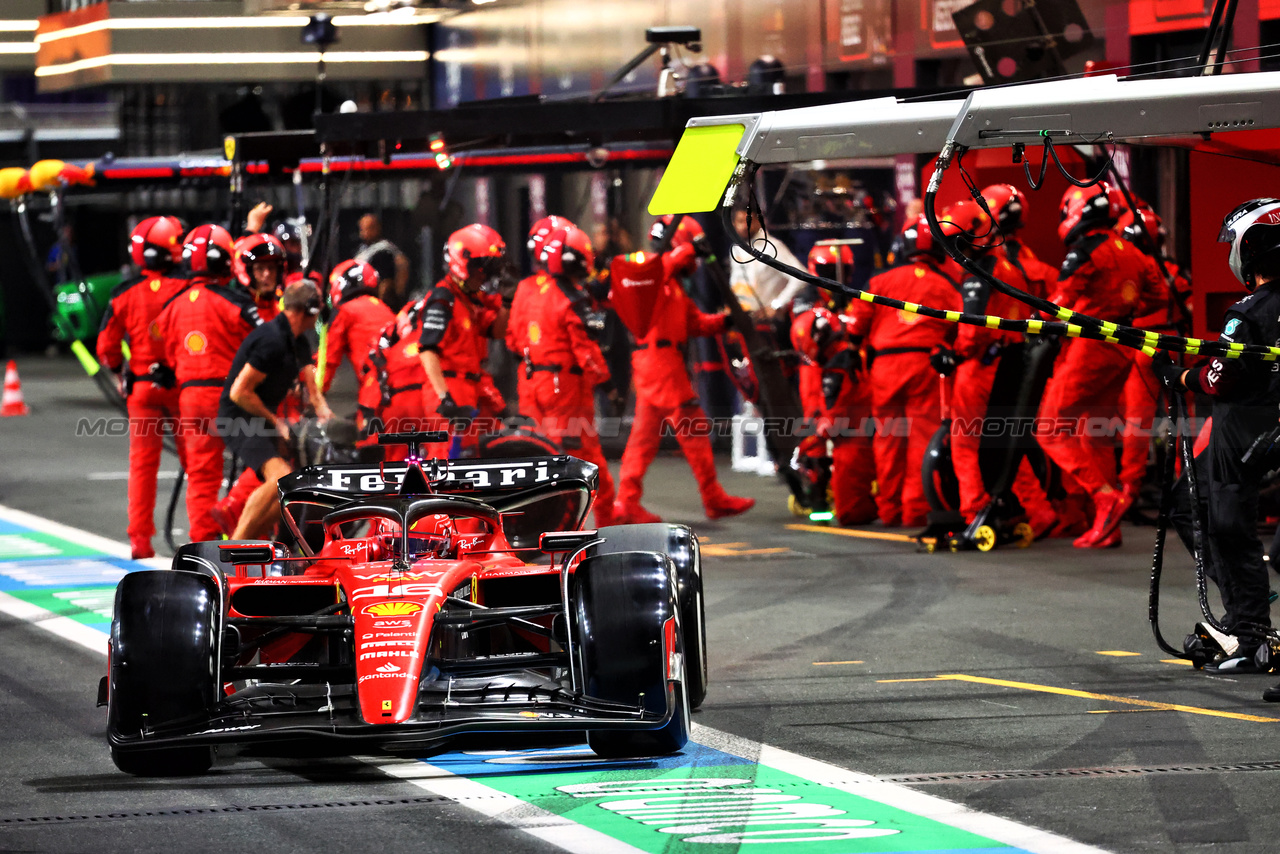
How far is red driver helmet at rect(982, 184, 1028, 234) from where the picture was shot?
498 inches

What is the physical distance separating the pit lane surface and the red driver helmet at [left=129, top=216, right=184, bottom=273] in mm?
2912

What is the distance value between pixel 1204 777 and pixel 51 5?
30.4 metres

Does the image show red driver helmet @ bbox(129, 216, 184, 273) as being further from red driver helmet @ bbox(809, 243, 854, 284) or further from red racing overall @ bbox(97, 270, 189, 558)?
red driver helmet @ bbox(809, 243, 854, 284)

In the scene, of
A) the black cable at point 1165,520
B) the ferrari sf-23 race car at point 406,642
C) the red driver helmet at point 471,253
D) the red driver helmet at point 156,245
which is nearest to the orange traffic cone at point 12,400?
the red driver helmet at point 156,245

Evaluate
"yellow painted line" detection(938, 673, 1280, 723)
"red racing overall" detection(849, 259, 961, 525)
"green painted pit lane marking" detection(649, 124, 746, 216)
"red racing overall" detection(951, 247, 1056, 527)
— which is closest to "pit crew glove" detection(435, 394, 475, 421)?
"red racing overall" detection(849, 259, 961, 525)

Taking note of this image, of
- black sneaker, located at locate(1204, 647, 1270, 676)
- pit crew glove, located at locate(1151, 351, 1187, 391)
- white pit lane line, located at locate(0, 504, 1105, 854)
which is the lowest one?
black sneaker, located at locate(1204, 647, 1270, 676)

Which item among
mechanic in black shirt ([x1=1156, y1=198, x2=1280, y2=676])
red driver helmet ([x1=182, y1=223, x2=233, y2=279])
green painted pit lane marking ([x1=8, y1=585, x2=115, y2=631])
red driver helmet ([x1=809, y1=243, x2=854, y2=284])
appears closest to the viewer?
mechanic in black shirt ([x1=1156, y1=198, x2=1280, y2=676])

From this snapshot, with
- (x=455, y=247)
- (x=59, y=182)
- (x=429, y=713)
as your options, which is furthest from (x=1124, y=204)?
(x=59, y=182)

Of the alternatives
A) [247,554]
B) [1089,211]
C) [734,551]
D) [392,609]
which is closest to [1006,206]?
[1089,211]

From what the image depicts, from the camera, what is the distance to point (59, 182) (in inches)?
721

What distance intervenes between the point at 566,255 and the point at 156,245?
284cm

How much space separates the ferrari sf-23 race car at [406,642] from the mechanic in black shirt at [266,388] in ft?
12.3

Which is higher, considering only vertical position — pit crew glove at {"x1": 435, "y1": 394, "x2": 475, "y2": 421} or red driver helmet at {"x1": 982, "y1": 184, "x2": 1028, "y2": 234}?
red driver helmet at {"x1": 982, "y1": 184, "x2": 1028, "y2": 234}

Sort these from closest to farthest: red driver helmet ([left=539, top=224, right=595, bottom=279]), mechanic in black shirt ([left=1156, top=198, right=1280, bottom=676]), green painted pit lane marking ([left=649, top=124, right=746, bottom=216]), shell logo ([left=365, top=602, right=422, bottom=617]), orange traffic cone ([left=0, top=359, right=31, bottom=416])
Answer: shell logo ([left=365, top=602, right=422, bottom=617]) → green painted pit lane marking ([left=649, top=124, right=746, bottom=216]) → mechanic in black shirt ([left=1156, top=198, right=1280, bottom=676]) → red driver helmet ([left=539, top=224, right=595, bottom=279]) → orange traffic cone ([left=0, top=359, right=31, bottom=416])
